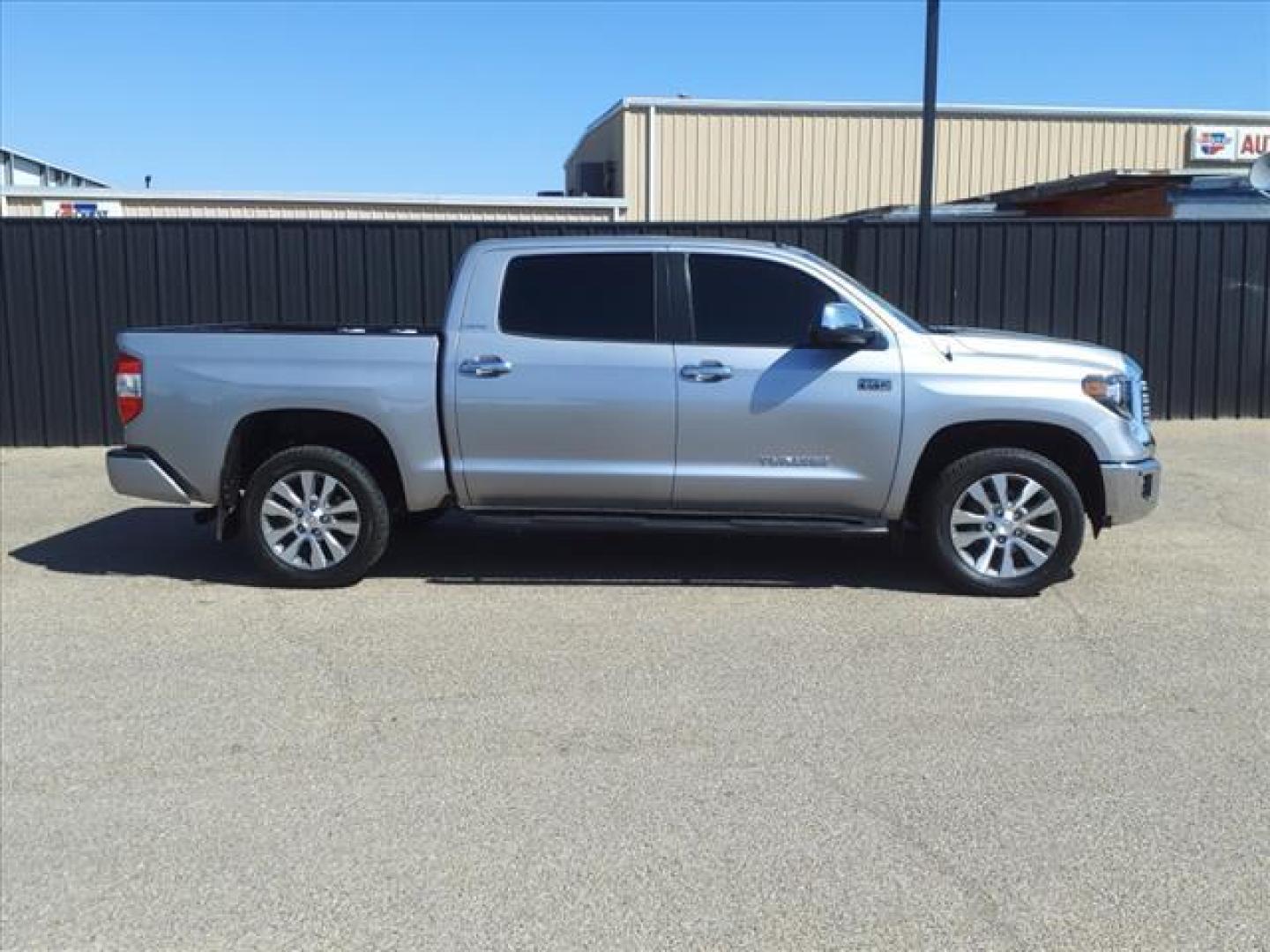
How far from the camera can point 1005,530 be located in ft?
21.6

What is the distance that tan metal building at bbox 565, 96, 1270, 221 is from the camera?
69.8 feet

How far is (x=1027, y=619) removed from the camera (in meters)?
6.24

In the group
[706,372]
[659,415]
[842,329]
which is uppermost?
[842,329]

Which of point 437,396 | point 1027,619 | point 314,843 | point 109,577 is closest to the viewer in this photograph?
point 314,843

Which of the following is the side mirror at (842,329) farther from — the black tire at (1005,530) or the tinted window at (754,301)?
the black tire at (1005,530)

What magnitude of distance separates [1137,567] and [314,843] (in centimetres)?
543

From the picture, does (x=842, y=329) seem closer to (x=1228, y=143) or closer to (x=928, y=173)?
(x=928, y=173)

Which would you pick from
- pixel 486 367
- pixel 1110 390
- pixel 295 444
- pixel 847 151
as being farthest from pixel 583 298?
pixel 847 151

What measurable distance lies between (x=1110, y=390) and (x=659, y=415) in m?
2.44

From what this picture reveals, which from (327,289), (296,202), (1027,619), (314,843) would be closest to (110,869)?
(314,843)

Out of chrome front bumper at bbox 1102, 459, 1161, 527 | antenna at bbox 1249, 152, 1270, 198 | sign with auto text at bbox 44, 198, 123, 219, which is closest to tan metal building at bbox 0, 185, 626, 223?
sign with auto text at bbox 44, 198, 123, 219

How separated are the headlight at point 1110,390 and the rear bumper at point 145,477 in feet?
16.5

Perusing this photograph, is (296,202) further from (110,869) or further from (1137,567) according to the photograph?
(110,869)

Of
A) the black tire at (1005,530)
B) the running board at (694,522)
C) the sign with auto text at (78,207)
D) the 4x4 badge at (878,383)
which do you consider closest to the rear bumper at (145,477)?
the running board at (694,522)
